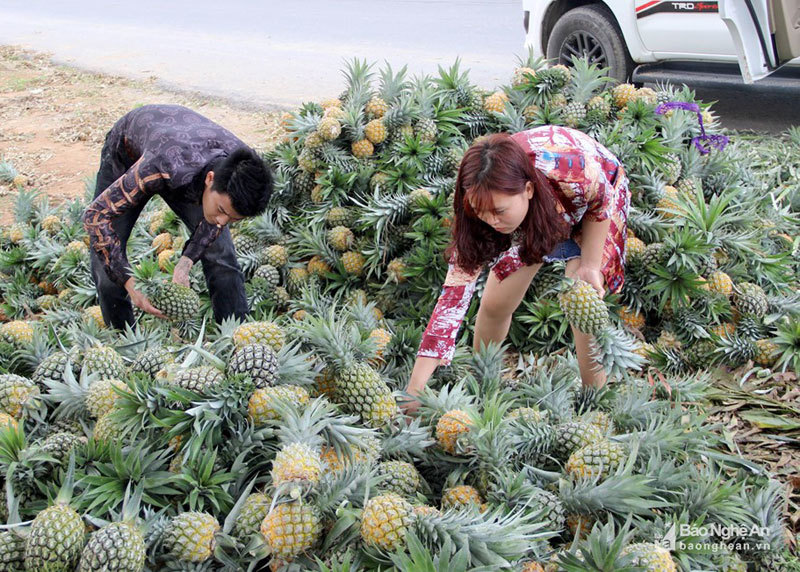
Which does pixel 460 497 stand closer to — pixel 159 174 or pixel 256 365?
pixel 256 365

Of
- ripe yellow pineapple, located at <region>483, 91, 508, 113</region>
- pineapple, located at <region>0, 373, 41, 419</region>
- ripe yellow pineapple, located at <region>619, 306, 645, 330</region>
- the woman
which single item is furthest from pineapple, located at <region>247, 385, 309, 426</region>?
ripe yellow pineapple, located at <region>483, 91, 508, 113</region>

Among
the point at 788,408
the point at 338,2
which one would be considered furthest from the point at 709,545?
the point at 338,2

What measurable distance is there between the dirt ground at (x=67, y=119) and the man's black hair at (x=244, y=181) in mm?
3174

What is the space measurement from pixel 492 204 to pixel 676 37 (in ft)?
16.9

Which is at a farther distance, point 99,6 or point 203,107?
point 99,6

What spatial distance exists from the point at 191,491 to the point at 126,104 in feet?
28.6

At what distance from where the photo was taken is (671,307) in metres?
3.71

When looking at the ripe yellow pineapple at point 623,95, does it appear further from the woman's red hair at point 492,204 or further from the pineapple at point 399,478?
the pineapple at point 399,478

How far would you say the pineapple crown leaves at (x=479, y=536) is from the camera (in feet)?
5.72

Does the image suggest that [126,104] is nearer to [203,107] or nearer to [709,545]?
[203,107]

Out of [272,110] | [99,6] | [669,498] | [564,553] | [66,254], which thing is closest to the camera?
[564,553]

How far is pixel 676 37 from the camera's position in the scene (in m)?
6.66

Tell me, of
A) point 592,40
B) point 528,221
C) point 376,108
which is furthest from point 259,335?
point 592,40

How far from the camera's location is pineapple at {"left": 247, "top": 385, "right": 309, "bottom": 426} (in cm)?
202
